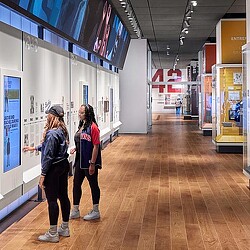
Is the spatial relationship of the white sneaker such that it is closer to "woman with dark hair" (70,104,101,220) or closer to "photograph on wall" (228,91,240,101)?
"woman with dark hair" (70,104,101,220)

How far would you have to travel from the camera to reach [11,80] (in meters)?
6.20

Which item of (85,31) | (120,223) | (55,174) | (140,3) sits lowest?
(120,223)

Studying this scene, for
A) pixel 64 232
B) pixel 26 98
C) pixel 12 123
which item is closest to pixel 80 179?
pixel 64 232

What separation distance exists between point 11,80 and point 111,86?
36.4 ft

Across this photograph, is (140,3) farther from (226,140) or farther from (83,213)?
(83,213)

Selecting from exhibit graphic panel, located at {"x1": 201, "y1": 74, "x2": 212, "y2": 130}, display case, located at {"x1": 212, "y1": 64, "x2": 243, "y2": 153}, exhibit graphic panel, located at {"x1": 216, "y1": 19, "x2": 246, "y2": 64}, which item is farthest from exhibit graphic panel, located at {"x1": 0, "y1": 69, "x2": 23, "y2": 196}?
exhibit graphic panel, located at {"x1": 201, "y1": 74, "x2": 212, "y2": 130}

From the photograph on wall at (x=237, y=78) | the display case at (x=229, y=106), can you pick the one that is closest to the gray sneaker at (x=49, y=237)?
the display case at (x=229, y=106)

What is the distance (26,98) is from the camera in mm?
7082

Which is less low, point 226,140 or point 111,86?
point 111,86

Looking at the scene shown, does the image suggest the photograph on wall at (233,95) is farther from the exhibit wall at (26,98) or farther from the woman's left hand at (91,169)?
the woman's left hand at (91,169)

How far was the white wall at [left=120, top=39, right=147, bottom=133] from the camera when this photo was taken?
20.9m

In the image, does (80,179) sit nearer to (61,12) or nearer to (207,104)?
(61,12)

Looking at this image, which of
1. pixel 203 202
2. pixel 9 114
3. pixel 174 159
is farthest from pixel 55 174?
pixel 174 159

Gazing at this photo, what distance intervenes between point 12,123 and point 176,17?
10.2 metres
